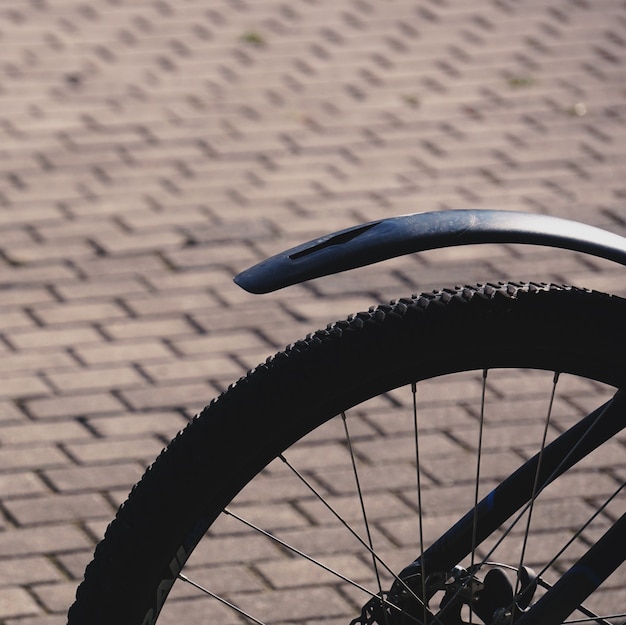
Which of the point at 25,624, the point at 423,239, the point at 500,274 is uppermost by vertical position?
the point at 423,239

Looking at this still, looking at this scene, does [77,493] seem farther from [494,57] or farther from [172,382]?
[494,57]

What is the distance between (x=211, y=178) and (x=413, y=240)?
337 centimetres

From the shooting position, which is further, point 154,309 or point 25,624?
point 154,309

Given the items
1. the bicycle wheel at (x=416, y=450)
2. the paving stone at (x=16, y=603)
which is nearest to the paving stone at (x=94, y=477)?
the paving stone at (x=16, y=603)

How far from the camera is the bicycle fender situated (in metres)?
2.15

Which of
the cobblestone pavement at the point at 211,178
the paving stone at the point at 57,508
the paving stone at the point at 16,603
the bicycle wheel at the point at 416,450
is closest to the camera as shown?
the bicycle wheel at the point at 416,450

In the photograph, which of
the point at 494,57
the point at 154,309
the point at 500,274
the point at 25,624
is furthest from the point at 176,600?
the point at 494,57

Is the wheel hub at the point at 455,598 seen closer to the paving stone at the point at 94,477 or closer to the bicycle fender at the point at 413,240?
the bicycle fender at the point at 413,240

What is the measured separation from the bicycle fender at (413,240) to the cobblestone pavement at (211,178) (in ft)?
4.94

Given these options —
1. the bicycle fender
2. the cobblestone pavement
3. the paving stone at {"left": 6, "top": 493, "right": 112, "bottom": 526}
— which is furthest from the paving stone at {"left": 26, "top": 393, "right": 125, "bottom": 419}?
the bicycle fender

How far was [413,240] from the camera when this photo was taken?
85.7 inches

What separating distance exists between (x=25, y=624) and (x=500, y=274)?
2295 mm

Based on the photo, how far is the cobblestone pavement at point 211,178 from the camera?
159 inches

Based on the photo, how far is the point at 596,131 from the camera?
5.95 meters
